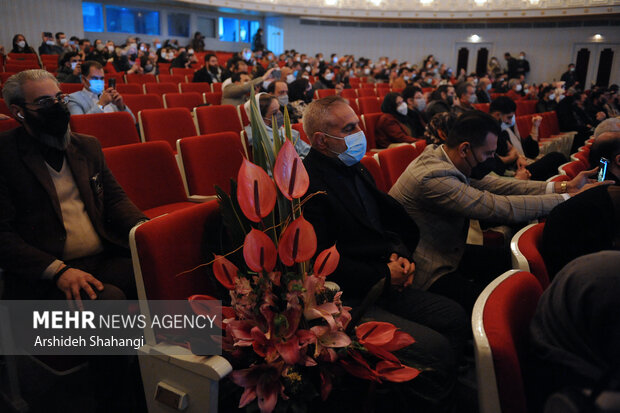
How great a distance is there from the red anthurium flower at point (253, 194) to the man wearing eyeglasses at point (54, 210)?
95cm

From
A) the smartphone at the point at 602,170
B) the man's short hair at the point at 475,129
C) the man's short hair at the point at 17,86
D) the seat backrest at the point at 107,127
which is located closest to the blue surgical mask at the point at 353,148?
the man's short hair at the point at 475,129

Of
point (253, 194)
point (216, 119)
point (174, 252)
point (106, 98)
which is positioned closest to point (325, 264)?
point (253, 194)

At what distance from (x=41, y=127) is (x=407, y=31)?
20749 millimetres

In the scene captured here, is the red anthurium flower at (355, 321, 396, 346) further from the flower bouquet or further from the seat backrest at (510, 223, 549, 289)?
the seat backrest at (510, 223, 549, 289)

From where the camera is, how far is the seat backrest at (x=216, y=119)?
387 cm

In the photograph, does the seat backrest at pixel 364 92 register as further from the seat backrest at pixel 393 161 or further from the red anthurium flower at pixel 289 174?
the red anthurium flower at pixel 289 174

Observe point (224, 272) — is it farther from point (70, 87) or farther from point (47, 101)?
point (70, 87)

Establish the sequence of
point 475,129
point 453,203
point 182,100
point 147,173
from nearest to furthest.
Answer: point 453,203 → point 475,129 → point 147,173 → point 182,100

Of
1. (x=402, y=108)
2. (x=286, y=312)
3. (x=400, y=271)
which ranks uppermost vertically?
(x=402, y=108)

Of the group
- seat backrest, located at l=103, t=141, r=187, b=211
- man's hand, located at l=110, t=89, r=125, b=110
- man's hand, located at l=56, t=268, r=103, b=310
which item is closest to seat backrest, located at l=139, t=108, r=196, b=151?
man's hand, located at l=110, t=89, r=125, b=110

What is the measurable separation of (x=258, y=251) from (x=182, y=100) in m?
4.82

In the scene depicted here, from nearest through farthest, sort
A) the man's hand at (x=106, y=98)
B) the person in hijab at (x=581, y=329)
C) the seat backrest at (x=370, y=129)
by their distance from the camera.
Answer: the person in hijab at (x=581, y=329)
the man's hand at (x=106, y=98)
the seat backrest at (x=370, y=129)

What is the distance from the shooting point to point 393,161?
2.69m

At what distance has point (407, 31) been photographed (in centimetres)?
2019
